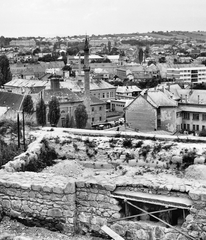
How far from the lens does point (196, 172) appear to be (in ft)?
26.0

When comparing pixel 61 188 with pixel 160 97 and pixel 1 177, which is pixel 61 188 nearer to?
pixel 1 177

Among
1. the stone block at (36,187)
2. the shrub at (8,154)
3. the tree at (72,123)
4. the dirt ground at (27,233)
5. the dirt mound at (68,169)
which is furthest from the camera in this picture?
the tree at (72,123)

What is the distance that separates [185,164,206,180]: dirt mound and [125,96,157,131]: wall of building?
30.5m

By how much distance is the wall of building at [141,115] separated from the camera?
1521 inches

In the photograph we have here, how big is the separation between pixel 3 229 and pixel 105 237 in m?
1.54

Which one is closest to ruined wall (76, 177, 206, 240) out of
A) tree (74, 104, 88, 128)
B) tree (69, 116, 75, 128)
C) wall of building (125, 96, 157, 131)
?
tree (69, 116, 75, 128)

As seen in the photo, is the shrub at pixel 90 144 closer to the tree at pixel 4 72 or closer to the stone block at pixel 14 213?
the stone block at pixel 14 213

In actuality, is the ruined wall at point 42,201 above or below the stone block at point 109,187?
below

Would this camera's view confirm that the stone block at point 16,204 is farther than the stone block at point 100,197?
Yes

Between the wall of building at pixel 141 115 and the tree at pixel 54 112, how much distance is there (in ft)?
20.9

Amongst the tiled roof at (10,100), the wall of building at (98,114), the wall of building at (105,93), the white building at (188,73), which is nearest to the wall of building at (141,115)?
the wall of building at (98,114)

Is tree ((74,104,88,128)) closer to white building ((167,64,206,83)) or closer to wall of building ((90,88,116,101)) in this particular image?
wall of building ((90,88,116,101))

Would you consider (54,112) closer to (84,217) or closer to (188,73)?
(84,217)

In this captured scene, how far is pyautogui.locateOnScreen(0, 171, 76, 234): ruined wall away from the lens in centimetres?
668
